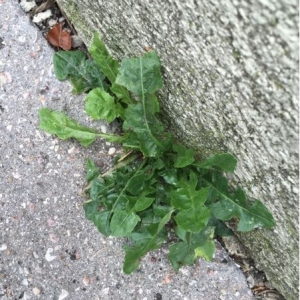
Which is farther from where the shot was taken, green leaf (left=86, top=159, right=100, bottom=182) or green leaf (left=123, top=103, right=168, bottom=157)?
green leaf (left=86, top=159, right=100, bottom=182)

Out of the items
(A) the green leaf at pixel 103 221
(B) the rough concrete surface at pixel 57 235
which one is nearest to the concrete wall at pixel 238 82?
(B) the rough concrete surface at pixel 57 235

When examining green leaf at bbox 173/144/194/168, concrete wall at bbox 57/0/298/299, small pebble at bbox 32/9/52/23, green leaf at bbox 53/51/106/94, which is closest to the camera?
concrete wall at bbox 57/0/298/299

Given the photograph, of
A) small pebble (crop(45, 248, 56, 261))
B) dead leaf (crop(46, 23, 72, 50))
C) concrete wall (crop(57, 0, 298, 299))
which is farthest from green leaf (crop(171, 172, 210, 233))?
dead leaf (crop(46, 23, 72, 50))

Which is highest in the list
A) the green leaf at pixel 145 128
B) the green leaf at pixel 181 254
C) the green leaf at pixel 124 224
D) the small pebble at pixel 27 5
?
the small pebble at pixel 27 5

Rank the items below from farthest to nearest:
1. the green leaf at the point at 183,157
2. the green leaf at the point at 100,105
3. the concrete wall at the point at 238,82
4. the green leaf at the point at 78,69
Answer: the green leaf at the point at 78,69 < the green leaf at the point at 100,105 < the green leaf at the point at 183,157 < the concrete wall at the point at 238,82

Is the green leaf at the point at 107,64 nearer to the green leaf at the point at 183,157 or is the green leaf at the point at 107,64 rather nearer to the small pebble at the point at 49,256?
the green leaf at the point at 183,157

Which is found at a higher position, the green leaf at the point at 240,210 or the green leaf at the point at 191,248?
the green leaf at the point at 240,210

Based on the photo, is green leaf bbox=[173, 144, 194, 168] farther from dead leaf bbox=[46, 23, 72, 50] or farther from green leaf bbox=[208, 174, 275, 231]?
dead leaf bbox=[46, 23, 72, 50]

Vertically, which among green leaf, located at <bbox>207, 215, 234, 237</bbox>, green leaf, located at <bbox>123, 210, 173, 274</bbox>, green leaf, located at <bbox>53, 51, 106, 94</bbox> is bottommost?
green leaf, located at <bbox>207, 215, 234, 237</bbox>
